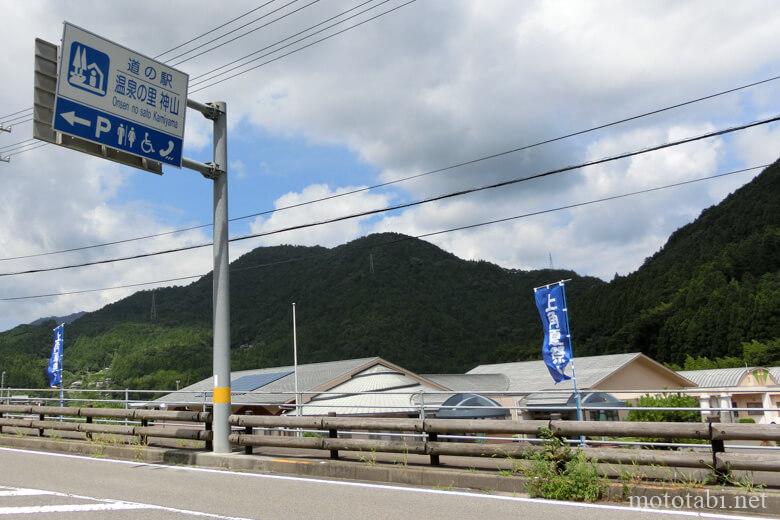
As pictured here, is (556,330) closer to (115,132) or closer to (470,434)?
(470,434)

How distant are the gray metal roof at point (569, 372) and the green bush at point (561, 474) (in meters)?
27.3

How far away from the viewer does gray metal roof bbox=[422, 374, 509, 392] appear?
Result: 42.8m

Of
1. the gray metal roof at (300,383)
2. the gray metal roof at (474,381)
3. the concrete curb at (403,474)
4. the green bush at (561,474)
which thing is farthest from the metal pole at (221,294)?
the gray metal roof at (474,381)

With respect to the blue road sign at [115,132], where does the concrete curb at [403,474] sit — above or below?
below

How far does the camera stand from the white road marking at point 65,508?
7.39 metres

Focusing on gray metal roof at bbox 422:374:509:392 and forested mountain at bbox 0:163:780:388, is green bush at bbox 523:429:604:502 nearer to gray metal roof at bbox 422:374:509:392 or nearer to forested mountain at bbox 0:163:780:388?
gray metal roof at bbox 422:374:509:392

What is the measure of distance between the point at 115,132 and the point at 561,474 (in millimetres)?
9301

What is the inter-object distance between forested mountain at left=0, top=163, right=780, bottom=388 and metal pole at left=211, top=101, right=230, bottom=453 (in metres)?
47.0

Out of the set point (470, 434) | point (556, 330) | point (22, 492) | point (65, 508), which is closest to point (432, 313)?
point (556, 330)

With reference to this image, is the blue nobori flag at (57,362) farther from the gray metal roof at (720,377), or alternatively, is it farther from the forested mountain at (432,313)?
the gray metal roof at (720,377)

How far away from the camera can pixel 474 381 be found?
1790 inches

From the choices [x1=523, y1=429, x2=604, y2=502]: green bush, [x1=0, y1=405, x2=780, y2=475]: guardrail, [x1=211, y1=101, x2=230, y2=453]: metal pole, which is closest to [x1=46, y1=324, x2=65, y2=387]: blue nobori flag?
[x1=0, y1=405, x2=780, y2=475]: guardrail

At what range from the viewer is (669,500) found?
23.2 feet

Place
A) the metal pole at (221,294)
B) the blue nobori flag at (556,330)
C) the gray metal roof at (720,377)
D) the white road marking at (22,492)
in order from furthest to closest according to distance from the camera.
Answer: the gray metal roof at (720,377), the blue nobori flag at (556,330), the metal pole at (221,294), the white road marking at (22,492)
